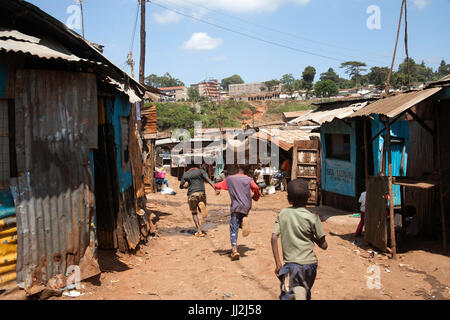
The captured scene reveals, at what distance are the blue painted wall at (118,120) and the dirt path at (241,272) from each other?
1377 mm

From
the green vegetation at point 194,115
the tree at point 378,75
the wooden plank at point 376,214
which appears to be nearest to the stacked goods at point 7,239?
the wooden plank at point 376,214

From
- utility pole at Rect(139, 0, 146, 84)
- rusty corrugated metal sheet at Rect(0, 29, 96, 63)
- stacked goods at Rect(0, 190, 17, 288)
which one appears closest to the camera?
rusty corrugated metal sheet at Rect(0, 29, 96, 63)

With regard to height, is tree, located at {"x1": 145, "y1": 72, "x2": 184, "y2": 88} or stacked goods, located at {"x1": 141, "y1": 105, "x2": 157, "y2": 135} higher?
tree, located at {"x1": 145, "y1": 72, "x2": 184, "y2": 88}

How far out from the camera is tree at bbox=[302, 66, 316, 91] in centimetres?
8100

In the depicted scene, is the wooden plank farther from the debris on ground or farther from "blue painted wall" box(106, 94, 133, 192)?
the debris on ground

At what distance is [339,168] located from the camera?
1226cm

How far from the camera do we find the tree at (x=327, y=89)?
6738 cm

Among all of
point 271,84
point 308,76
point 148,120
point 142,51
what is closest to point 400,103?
point 148,120

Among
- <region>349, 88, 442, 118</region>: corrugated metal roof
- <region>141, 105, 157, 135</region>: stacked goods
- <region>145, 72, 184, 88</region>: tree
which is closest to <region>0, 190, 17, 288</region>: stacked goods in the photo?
<region>349, 88, 442, 118</region>: corrugated metal roof

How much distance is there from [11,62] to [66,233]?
2316 mm

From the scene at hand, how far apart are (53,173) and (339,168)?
9.48 meters

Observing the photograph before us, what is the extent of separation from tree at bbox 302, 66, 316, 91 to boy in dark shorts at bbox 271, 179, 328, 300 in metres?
80.0

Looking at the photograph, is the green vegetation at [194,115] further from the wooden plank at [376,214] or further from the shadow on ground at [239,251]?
the wooden plank at [376,214]

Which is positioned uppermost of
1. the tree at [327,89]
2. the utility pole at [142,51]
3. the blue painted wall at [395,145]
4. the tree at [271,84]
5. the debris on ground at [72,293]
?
the tree at [271,84]
